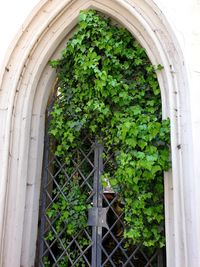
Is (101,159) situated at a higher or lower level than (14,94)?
lower

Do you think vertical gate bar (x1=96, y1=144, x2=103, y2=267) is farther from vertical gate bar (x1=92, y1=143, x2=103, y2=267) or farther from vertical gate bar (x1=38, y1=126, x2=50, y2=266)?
vertical gate bar (x1=38, y1=126, x2=50, y2=266)

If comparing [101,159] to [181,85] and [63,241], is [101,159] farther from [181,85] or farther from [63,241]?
[181,85]

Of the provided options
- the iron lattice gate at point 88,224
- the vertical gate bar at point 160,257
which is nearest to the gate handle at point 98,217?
the iron lattice gate at point 88,224

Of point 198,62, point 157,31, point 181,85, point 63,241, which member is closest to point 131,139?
point 181,85

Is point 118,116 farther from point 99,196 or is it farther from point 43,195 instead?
point 43,195

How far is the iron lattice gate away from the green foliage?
9cm

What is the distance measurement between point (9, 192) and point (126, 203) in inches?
46.1

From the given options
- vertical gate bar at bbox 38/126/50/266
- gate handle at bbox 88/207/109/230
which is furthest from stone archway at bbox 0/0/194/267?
gate handle at bbox 88/207/109/230

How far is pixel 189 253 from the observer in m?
2.15

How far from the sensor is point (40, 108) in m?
3.33

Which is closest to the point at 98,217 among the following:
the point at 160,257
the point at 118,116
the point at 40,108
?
the point at 160,257

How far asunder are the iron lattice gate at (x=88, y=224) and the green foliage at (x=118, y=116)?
0.09 m

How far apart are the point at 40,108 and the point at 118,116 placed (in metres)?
1.00

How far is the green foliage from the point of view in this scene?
2.52 metres
